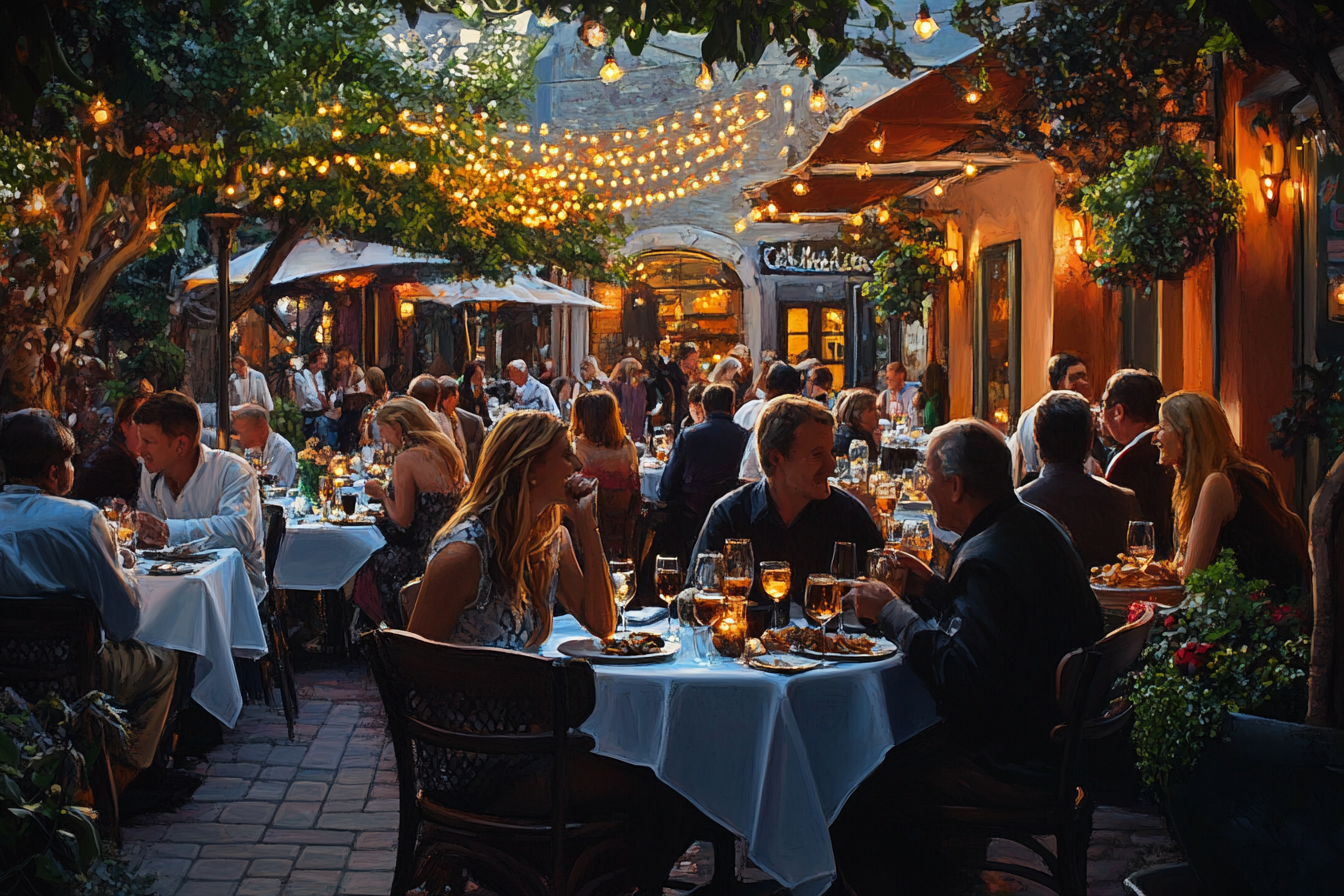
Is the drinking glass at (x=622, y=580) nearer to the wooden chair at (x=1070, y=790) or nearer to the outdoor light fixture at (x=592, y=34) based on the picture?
the wooden chair at (x=1070, y=790)

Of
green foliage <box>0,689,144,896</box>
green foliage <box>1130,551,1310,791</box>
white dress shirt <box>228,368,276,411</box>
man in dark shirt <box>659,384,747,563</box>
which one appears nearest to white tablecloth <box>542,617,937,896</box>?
green foliage <box>1130,551,1310,791</box>

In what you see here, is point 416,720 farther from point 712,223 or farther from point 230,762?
point 712,223

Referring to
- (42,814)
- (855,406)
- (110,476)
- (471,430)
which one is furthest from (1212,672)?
(471,430)

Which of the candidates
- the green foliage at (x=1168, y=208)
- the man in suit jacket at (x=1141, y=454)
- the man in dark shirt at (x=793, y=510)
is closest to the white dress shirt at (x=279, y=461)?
the man in dark shirt at (x=793, y=510)

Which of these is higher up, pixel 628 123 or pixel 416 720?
pixel 628 123

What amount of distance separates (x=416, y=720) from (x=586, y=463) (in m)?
4.03

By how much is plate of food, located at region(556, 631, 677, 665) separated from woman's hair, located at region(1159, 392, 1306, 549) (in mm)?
2171

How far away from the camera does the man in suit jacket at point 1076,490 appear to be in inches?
185

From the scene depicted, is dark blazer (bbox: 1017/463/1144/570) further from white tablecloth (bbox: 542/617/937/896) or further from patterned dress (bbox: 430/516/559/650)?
patterned dress (bbox: 430/516/559/650)

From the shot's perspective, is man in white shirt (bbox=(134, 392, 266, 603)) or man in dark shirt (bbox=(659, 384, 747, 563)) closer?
man in white shirt (bbox=(134, 392, 266, 603))

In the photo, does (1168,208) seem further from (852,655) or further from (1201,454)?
(852,655)

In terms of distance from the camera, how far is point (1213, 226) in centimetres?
689

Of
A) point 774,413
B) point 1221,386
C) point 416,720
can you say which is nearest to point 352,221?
point 1221,386

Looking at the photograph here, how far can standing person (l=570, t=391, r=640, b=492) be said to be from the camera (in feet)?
23.3
